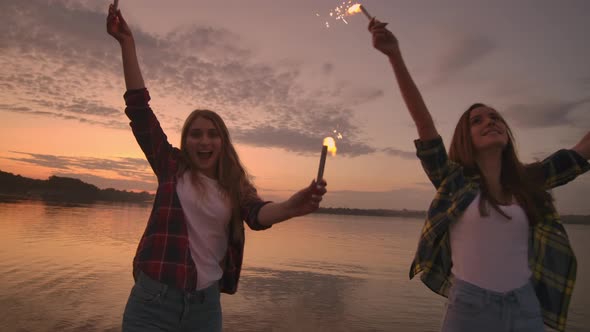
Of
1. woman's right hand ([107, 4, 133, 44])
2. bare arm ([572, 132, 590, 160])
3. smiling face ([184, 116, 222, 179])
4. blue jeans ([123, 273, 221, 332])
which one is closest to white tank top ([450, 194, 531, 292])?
bare arm ([572, 132, 590, 160])

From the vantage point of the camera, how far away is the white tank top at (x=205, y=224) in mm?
3047

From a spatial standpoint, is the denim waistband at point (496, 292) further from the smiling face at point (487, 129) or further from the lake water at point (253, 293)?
the lake water at point (253, 293)

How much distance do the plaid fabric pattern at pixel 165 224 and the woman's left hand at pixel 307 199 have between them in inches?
17.1

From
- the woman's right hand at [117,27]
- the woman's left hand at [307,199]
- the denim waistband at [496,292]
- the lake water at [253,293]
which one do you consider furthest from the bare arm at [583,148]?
the lake water at [253,293]

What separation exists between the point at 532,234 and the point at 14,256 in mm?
16814

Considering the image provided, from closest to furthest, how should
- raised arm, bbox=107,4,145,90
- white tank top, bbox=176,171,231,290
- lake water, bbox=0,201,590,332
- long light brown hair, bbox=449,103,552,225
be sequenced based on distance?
white tank top, bbox=176,171,231,290, long light brown hair, bbox=449,103,552,225, raised arm, bbox=107,4,145,90, lake water, bbox=0,201,590,332

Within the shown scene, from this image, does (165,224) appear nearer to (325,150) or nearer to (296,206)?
(296,206)

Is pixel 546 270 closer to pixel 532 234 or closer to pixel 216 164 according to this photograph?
pixel 532 234

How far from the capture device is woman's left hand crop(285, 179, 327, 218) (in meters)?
2.53

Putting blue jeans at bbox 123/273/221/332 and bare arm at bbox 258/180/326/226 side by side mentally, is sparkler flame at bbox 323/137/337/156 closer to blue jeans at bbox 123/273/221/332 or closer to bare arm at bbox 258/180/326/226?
bare arm at bbox 258/180/326/226

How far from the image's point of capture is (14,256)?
14.9 metres

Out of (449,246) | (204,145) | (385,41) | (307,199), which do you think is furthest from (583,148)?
(204,145)

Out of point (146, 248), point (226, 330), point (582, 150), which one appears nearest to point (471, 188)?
point (582, 150)

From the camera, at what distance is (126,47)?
3.46 m
